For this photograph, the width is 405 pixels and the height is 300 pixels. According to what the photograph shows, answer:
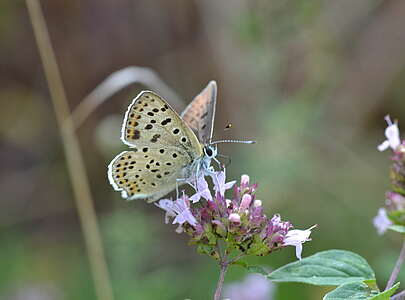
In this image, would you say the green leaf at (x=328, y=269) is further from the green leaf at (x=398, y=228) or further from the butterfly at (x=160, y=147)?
the butterfly at (x=160, y=147)

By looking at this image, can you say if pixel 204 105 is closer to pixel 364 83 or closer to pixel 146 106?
pixel 146 106

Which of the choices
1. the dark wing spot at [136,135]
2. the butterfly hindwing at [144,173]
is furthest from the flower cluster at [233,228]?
the dark wing spot at [136,135]

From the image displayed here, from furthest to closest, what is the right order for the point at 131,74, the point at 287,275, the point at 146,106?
1. the point at 131,74
2. the point at 146,106
3. the point at 287,275

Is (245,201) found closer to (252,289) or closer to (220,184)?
(220,184)

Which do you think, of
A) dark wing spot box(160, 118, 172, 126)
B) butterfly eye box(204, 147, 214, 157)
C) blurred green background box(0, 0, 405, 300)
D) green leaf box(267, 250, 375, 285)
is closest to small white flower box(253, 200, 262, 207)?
green leaf box(267, 250, 375, 285)

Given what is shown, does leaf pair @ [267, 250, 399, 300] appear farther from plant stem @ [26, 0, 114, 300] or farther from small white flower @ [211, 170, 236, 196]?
plant stem @ [26, 0, 114, 300]

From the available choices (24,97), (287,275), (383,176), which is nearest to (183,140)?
(287,275)
